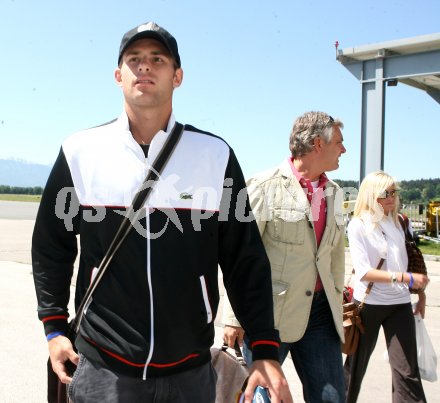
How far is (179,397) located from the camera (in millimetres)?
1909

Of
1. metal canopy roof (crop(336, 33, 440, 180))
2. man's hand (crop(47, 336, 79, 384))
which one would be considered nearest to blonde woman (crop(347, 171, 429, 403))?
man's hand (crop(47, 336, 79, 384))

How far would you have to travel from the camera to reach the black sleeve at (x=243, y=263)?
2.04 m

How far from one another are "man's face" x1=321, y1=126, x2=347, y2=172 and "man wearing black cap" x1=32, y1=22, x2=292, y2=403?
142 centimetres

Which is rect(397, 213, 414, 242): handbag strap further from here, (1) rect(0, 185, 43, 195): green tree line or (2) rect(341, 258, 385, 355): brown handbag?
(1) rect(0, 185, 43, 195): green tree line

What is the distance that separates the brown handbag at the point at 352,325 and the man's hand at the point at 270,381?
6.84 ft

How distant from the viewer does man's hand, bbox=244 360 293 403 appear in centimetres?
189

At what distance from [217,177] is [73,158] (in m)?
0.54

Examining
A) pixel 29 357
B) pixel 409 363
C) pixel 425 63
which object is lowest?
pixel 29 357

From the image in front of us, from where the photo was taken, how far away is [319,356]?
313cm

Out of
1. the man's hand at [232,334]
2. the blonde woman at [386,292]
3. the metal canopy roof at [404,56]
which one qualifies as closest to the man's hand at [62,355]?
the man's hand at [232,334]

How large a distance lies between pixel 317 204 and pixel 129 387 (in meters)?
1.83

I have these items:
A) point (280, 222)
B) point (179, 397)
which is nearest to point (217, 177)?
point (179, 397)

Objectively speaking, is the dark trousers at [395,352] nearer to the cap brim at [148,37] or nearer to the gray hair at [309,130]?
the gray hair at [309,130]

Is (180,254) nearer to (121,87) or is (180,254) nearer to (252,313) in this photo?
(252,313)
